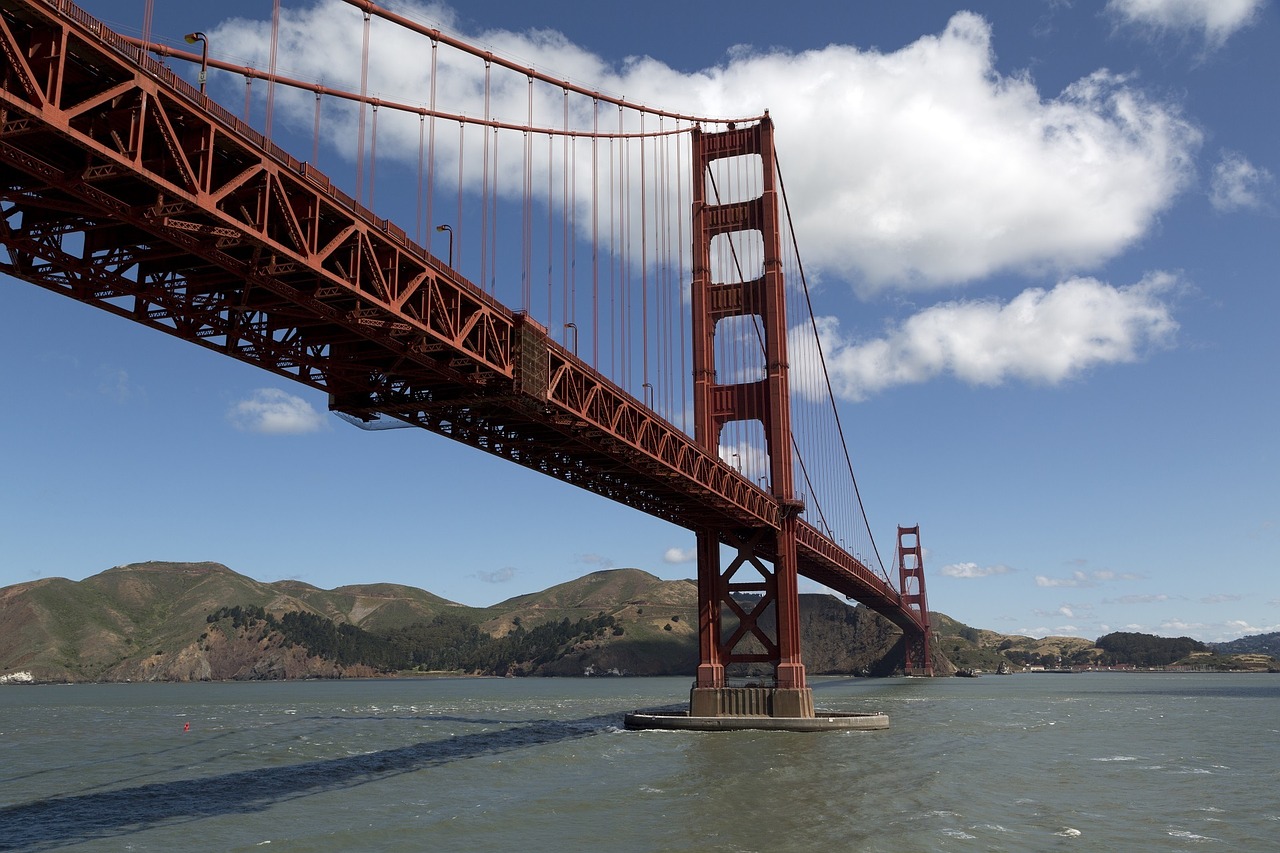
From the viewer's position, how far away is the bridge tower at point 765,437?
48250mm

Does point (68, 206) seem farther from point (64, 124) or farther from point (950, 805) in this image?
point (950, 805)

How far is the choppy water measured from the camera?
938 inches

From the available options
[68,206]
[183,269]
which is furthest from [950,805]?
[68,206]

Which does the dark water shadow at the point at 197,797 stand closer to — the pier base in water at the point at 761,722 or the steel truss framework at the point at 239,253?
the pier base in water at the point at 761,722

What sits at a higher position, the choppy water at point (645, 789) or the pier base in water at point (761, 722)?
the pier base in water at point (761, 722)

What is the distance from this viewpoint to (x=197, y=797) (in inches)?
1216

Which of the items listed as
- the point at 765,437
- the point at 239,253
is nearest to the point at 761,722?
the point at 765,437

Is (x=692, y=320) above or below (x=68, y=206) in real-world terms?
above

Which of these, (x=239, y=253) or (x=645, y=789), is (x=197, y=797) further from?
(x=239, y=253)

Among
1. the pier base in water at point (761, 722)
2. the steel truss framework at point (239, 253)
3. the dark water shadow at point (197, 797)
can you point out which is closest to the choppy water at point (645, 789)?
the dark water shadow at point (197, 797)

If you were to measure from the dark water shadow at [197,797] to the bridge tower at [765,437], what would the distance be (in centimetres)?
957

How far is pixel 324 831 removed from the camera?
24.5 metres

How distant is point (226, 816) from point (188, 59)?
18.3 m

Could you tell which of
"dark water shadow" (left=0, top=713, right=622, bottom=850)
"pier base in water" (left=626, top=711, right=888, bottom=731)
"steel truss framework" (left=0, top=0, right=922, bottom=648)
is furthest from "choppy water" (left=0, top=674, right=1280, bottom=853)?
"steel truss framework" (left=0, top=0, right=922, bottom=648)
